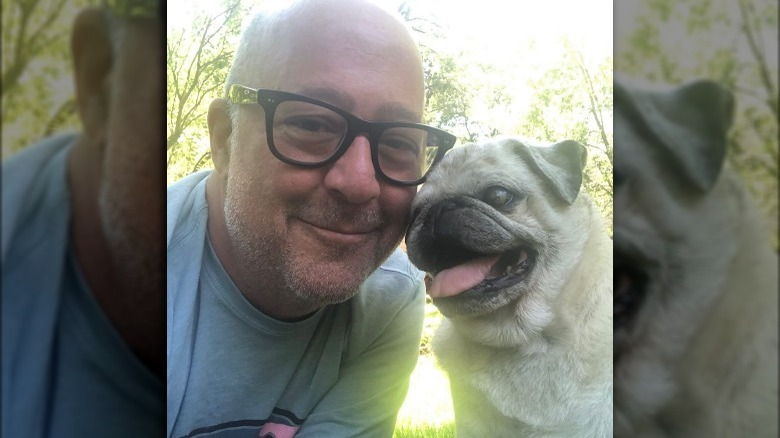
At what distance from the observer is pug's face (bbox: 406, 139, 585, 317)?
7.59ft

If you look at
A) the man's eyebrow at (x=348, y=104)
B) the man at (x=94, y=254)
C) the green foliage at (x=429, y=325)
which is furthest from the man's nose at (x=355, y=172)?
the man at (x=94, y=254)

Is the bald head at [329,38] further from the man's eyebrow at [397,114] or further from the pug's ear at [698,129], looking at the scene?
the pug's ear at [698,129]

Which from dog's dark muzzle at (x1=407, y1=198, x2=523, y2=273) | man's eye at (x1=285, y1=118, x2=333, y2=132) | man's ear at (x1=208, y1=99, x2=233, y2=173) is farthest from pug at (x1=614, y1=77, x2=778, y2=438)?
man's ear at (x1=208, y1=99, x2=233, y2=173)

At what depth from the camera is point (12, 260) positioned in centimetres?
206

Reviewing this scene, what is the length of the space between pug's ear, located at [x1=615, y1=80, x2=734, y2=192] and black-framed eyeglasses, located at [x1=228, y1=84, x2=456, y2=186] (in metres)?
0.77

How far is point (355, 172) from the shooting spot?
2.34 meters

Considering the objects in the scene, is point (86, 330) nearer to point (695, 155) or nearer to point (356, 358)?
point (356, 358)

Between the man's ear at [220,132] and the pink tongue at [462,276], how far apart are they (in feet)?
3.14

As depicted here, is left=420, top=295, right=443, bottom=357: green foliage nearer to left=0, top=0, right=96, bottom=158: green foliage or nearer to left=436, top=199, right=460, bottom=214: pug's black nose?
left=436, top=199, right=460, bottom=214: pug's black nose

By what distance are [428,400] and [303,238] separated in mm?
804

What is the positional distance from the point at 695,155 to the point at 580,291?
0.61 m

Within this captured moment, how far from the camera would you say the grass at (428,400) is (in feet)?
A: 8.18

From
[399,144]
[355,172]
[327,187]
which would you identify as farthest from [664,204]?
[327,187]

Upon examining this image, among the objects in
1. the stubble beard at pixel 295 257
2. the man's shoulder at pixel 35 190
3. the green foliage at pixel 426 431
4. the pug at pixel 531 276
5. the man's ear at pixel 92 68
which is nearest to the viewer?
the man's shoulder at pixel 35 190
